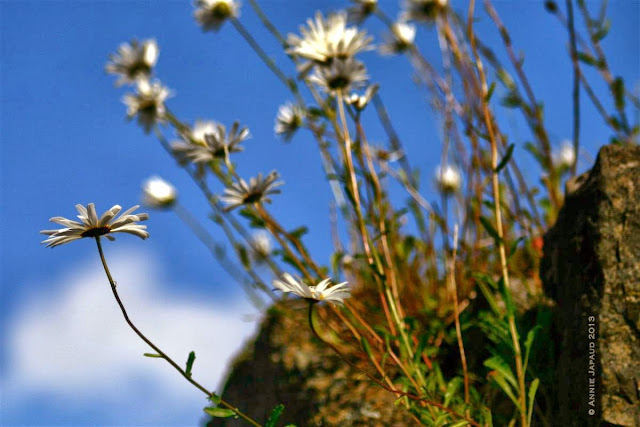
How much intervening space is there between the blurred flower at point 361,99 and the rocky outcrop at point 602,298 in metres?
0.66

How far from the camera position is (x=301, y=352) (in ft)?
8.43

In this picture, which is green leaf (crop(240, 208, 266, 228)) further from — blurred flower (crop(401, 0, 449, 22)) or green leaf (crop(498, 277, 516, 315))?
blurred flower (crop(401, 0, 449, 22))

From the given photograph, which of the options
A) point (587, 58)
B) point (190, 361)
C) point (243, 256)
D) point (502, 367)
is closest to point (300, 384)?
point (243, 256)

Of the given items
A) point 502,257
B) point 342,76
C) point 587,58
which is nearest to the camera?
point 502,257

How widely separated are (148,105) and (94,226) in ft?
4.46

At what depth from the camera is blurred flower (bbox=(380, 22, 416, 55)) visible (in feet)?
8.91

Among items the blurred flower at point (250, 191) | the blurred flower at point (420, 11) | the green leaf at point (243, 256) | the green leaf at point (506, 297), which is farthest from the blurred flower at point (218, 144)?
the blurred flower at point (420, 11)

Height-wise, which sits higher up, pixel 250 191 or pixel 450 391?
→ pixel 250 191

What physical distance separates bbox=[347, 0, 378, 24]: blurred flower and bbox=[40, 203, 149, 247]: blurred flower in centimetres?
168

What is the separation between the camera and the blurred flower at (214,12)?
247cm

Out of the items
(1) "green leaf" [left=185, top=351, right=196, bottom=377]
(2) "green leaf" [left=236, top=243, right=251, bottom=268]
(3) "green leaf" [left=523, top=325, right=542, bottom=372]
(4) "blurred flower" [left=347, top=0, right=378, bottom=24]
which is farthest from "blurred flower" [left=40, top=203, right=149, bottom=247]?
(4) "blurred flower" [left=347, top=0, right=378, bottom=24]

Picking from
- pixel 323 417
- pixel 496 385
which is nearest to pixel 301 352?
pixel 323 417

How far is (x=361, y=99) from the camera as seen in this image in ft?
6.38

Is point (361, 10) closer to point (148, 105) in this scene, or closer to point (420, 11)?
point (420, 11)
